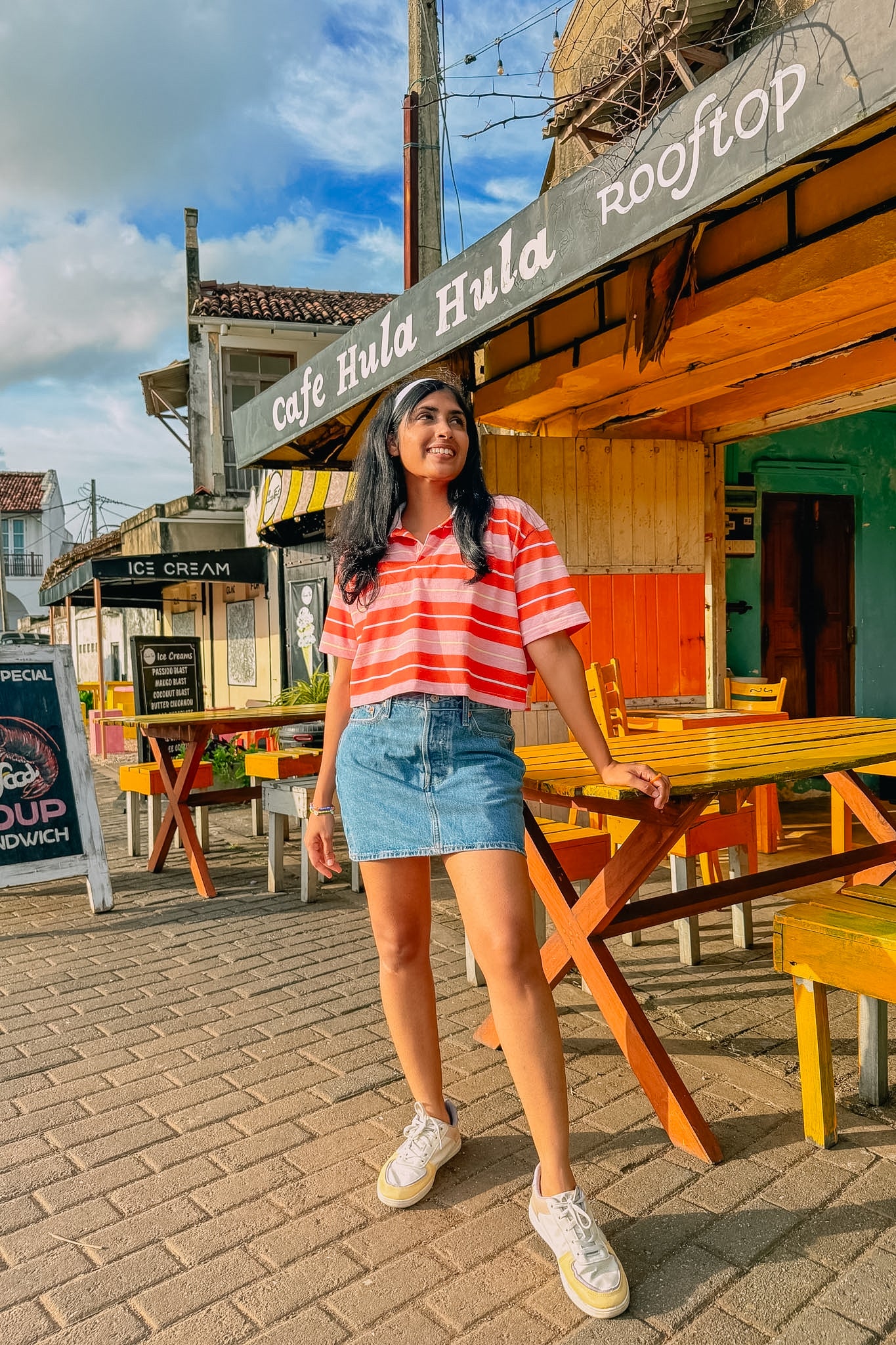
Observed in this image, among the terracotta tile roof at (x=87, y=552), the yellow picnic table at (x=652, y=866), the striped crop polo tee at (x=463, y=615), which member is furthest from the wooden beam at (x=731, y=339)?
the terracotta tile roof at (x=87, y=552)

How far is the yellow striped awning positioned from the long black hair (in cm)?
720

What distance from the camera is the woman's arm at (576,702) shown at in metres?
2.15

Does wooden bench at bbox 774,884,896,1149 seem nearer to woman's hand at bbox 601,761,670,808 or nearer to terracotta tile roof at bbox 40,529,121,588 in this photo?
woman's hand at bbox 601,761,670,808

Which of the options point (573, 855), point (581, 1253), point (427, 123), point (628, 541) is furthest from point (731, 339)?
point (581, 1253)

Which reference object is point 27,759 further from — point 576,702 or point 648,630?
point 648,630

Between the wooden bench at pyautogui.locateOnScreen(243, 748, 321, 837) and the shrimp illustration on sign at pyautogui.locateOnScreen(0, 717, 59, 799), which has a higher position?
the shrimp illustration on sign at pyautogui.locateOnScreen(0, 717, 59, 799)

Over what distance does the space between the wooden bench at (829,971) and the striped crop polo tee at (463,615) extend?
1.02 m

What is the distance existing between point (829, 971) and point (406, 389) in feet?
5.78

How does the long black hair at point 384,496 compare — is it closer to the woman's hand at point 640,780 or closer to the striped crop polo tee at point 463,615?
the striped crop polo tee at point 463,615

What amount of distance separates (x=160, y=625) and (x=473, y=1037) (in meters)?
17.3

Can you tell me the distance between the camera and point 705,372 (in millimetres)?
5871

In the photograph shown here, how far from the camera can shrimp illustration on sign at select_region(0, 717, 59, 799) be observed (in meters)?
4.96

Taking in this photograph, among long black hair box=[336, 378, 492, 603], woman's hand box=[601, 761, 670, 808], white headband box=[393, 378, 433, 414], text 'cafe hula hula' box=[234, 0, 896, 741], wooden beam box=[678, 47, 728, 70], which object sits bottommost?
woman's hand box=[601, 761, 670, 808]

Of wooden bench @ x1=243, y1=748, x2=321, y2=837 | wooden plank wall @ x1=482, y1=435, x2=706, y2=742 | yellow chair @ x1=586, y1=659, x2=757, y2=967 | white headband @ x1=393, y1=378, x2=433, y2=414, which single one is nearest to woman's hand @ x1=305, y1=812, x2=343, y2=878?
white headband @ x1=393, y1=378, x2=433, y2=414
